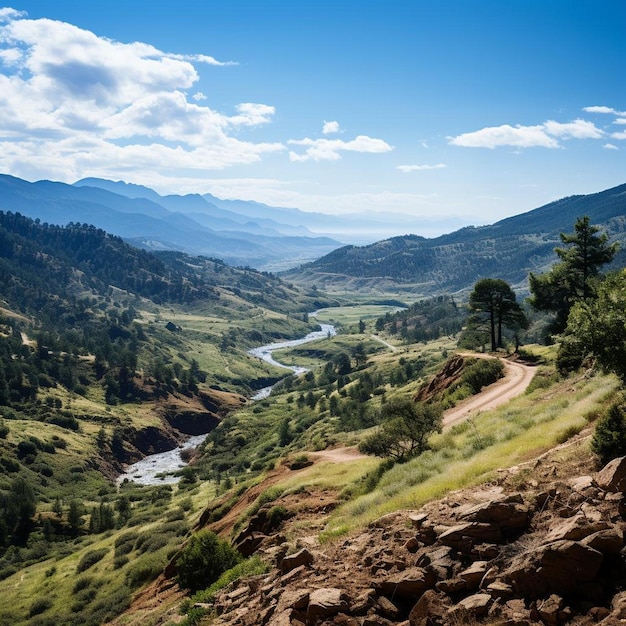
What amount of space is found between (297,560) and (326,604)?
13.7 ft

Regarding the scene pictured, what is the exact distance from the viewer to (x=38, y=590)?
220ft

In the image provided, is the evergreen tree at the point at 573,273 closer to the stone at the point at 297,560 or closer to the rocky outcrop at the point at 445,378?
the rocky outcrop at the point at 445,378

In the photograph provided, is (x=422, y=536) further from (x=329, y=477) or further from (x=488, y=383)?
(x=488, y=383)

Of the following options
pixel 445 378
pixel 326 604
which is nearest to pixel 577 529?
pixel 326 604

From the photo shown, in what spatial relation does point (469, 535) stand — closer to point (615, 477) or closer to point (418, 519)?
point (418, 519)

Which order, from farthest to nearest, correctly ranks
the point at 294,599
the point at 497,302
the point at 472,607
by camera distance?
the point at 497,302 < the point at 294,599 < the point at 472,607

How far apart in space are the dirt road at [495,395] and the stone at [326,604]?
3275 cm

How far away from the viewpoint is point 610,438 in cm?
1521

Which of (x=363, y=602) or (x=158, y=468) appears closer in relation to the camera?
(x=363, y=602)

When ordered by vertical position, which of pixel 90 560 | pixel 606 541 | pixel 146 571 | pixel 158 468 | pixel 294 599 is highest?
pixel 606 541

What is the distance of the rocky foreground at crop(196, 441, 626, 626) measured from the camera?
10.9 metres

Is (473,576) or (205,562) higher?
(473,576)

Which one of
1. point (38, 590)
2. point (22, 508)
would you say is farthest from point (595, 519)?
point (22, 508)

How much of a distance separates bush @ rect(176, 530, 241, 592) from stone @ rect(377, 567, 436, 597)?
15946mm
